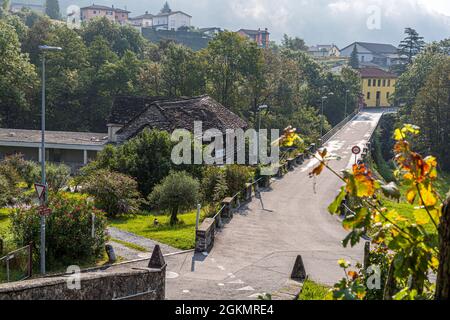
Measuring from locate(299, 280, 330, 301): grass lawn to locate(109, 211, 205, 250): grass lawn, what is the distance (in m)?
5.74

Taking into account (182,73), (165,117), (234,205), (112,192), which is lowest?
(234,205)

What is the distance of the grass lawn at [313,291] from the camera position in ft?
50.4

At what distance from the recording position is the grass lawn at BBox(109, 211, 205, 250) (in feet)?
73.4

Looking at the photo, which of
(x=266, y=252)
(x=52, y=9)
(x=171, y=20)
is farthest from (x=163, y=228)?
(x=52, y=9)

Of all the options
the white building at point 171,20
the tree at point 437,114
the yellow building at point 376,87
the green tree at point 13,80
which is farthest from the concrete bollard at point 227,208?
the white building at point 171,20

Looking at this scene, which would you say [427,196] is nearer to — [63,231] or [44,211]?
[44,211]

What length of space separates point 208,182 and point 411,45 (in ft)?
297

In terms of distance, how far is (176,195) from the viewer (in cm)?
2653

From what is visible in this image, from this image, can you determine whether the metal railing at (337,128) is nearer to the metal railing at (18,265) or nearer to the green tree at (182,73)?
the green tree at (182,73)

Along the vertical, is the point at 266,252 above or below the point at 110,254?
below

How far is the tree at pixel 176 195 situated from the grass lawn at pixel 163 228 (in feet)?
1.97

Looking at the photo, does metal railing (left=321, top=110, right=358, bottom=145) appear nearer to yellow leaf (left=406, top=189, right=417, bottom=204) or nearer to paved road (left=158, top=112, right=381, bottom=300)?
paved road (left=158, top=112, right=381, bottom=300)

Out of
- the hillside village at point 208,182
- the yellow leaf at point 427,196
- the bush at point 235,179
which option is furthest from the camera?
the bush at point 235,179

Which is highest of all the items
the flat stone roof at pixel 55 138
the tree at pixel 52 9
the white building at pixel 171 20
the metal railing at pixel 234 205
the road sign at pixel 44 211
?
the tree at pixel 52 9
